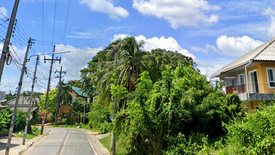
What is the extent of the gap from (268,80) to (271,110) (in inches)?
452

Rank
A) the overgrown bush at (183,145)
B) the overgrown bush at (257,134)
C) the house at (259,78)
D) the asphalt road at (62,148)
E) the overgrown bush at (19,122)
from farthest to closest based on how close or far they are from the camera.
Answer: the overgrown bush at (19,122) < the asphalt road at (62,148) < the house at (259,78) < the overgrown bush at (183,145) < the overgrown bush at (257,134)

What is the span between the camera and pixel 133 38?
1791cm

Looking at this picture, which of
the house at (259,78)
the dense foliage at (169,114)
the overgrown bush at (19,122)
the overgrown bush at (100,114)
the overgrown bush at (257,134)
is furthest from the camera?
the overgrown bush at (100,114)

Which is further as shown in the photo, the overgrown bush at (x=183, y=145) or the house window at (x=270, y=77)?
the house window at (x=270, y=77)

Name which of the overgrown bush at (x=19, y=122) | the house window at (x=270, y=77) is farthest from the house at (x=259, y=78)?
the overgrown bush at (x=19, y=122)

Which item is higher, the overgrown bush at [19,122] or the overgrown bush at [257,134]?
the overgrown bush at [257,134]

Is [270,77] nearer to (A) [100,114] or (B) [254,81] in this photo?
(B) [254,81]

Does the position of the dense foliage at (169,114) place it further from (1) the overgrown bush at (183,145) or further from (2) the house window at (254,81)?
(2) the house window at (254,81)

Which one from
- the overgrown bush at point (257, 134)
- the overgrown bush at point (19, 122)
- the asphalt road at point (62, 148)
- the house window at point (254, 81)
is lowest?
the asphalt road at point (62, 148)

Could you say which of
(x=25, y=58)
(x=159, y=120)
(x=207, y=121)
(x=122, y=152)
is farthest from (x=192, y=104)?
(x=25, y=58)

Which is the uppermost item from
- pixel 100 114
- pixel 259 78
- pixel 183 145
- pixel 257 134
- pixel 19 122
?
pixel 259 78

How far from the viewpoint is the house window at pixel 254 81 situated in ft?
54.3

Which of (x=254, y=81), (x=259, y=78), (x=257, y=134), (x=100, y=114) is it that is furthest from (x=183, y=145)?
(x=100, y=114)

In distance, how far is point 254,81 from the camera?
17.0 metres
